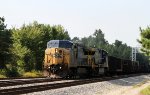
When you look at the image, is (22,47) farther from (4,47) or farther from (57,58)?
(57,58)

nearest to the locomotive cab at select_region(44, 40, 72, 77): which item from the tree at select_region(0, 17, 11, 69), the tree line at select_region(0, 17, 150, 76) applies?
the tree line at select_region(0, 17, 150, 76)

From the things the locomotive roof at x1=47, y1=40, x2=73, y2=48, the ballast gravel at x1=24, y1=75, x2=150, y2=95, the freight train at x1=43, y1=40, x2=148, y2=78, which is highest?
the locomotive roof at x1=47, y1=40, x2=73, y2=48

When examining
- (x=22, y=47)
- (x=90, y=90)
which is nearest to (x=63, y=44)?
(x=90, y=90)

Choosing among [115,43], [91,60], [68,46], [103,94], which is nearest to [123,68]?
[91,60]

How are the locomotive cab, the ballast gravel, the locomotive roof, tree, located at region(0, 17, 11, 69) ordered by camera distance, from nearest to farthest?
1. the ballast gravel
2. the locomotive cab
3. the locomotive roof
4. tree, located at region(0, 17, 11, 69)

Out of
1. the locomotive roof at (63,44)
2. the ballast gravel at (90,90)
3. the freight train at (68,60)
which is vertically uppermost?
the locomotive roof at (63,44)

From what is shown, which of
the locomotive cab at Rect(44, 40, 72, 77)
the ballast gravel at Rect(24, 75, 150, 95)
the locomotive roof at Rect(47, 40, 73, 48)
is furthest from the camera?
the locomotive roof at Rect(47, 40, 73, 48)

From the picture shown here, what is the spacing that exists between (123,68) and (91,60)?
2319 centimetres

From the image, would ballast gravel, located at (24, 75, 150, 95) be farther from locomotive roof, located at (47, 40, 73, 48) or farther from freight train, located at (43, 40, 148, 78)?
locomotive roof, located at (47, 40, 73, 48)

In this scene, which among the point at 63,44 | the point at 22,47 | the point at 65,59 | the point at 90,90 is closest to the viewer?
the point at 90,90

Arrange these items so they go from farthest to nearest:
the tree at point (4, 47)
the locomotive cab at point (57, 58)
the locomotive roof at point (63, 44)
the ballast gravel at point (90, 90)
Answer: the tree at point (4, 47) → the locomotive roof at point (63, 44) → the locomotive cab at point (57, 58) → the ballast gravel at point (90, 90)

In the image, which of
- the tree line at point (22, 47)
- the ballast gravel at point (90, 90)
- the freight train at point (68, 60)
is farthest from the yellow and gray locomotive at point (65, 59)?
the ballast gravel at point (90, 90)

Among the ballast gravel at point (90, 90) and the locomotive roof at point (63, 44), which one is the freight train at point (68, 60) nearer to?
the locomotive roof at point (63, 44)

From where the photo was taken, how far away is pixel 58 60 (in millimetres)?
33656
